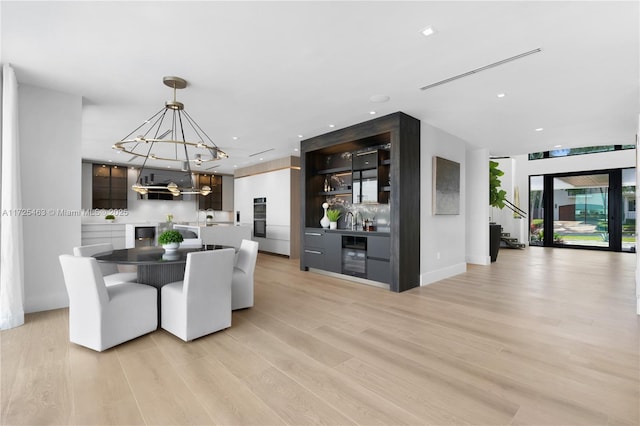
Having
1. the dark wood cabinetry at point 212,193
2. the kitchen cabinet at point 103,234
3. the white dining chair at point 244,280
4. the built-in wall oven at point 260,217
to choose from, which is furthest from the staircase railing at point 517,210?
the kitchen cabinet at point 103,234

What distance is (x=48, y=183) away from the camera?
142 inches

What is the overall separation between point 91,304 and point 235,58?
96.3 inches

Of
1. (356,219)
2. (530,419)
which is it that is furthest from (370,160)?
(530,419)

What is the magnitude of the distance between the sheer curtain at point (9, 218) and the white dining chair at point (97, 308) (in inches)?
42.0

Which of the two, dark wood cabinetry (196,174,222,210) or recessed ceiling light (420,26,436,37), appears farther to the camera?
dark wood cabinetry (196,174,222,210)

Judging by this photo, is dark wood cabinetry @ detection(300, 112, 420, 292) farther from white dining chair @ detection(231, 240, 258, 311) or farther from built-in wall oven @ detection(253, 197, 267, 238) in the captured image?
built-in wall oven @ detection(253, 197, 267, 238)

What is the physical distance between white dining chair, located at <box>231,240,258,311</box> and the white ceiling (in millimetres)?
1908

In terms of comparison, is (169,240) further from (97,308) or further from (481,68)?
(481,68)

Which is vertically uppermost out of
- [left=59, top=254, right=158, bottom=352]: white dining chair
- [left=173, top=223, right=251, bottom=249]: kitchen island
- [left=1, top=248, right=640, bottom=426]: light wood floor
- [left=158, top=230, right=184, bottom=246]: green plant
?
[left=158, top=230, right=184, bottom=246]: green plant

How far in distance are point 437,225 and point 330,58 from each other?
11.4 feet

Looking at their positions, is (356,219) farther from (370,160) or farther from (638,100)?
(638,100)

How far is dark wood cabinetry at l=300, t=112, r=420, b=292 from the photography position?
451 centimetres

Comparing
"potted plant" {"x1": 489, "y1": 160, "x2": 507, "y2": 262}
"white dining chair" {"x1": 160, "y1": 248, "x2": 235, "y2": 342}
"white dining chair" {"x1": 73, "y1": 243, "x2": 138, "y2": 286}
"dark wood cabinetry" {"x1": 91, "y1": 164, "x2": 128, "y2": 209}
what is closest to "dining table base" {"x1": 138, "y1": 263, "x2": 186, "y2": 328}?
"white dining chair" {"x1": 73, "y1": 243, "x2": 138, "y2": 286}

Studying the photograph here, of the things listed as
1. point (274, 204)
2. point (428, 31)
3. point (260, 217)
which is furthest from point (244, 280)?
point (260, 217)
